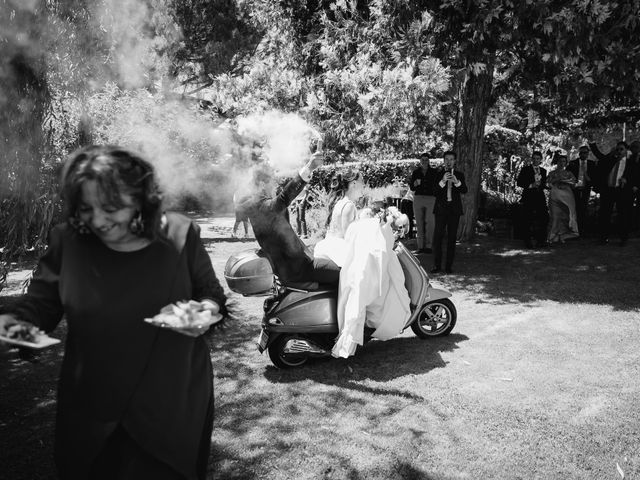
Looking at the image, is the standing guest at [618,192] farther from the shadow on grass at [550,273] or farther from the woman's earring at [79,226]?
the woman's earring at [79,226]

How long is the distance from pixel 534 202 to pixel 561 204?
2.12 feet

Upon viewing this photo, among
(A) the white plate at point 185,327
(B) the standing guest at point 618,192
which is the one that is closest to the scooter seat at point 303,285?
(A) the white plate at point 185,327

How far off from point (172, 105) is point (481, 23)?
9.96 metres

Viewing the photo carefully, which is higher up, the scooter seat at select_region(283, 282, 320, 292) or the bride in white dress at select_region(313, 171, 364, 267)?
the bride in white dress at select_region(313, 171, 364, 267)

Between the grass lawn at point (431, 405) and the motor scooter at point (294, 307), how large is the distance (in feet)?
0.75

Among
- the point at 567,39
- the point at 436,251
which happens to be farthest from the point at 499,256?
the point at 567,39

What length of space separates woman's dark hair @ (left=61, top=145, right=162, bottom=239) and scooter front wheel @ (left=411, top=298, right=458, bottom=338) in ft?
14.4

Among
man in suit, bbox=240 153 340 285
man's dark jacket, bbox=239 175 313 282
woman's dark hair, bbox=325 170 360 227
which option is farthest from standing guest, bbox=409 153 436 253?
Result: man's dark jacket, bbox=239 175 313 282

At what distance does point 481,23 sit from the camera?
315 inches

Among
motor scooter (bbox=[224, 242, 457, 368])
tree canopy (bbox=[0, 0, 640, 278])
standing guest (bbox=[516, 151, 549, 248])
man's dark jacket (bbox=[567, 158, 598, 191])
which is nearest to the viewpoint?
tree canopy (bbox=[0, 0, 640, 278])

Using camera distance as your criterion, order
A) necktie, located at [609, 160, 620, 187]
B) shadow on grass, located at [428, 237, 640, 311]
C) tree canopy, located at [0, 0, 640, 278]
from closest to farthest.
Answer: tree canopy, located at [0, 0, 640, 278], shadow on grass, located at [428, 237, 640, 311], necktie, located at [609, 160, 620, 187]

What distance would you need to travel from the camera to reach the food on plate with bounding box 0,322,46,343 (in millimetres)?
1961

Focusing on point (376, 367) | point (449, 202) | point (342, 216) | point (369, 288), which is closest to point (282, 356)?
point (376, 367)

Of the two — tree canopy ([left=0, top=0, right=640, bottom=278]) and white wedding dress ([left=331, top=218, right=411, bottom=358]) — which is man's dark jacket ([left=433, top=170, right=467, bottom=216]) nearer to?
tree canopy ([left=0, top=0, right=640, bottom=278])
